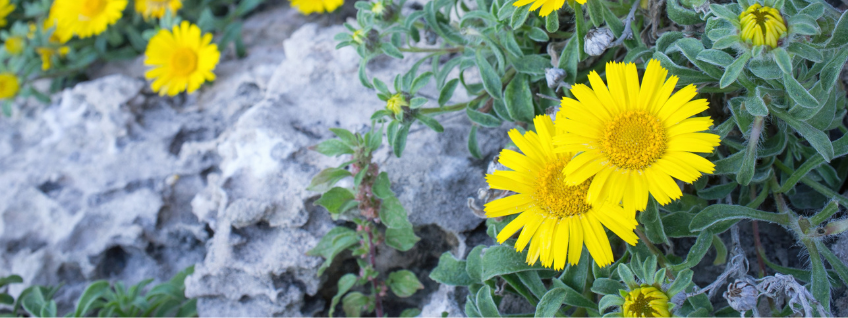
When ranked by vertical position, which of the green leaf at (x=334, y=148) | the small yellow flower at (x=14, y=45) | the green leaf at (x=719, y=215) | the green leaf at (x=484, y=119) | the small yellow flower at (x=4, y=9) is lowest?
the small yellow flower at (x=14, y=45)

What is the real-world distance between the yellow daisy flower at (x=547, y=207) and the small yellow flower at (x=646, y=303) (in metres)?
0.12

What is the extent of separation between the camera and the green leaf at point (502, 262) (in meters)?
1.83

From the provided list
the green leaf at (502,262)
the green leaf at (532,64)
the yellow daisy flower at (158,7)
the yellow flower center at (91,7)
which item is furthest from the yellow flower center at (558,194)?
the yellow flower center at (91,7)

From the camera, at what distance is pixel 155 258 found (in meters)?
2.80

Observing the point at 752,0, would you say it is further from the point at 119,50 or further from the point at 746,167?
the point at 119,50

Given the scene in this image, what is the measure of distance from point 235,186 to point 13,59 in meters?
2.23

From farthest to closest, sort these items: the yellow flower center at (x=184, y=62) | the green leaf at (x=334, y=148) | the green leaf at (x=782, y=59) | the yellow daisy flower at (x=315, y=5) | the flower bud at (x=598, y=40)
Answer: the yellow flower center at (x=184, y=62), the yellow daisy flower at (x=315, y=5), the green leaf at (x=334, y=148), the flower bud at (x=598, y=40), the green leaf at (x=782, y=59)

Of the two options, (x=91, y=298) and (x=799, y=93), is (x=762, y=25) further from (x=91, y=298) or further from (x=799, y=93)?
(x=91, y=298)

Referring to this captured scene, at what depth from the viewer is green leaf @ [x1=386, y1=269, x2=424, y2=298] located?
223 centimetres

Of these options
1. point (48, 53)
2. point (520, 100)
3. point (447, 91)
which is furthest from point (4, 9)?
point (520, 100)

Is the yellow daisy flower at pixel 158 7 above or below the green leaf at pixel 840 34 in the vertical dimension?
below

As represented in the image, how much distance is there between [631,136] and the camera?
1558 millimetres

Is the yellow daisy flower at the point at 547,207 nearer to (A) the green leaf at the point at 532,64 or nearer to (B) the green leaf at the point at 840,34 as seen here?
(A) the green leaf at the point at 532,64

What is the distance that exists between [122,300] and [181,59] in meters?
1.45
